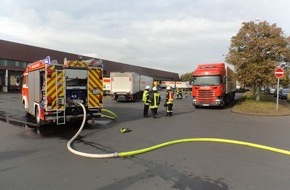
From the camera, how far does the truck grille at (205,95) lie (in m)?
22.1

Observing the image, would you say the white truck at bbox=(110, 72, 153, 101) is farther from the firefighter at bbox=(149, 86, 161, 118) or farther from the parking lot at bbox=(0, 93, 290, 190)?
the parking lot at bbox=(0, 93, 290, 190)

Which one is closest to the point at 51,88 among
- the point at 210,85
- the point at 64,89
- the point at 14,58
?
the point at 64,89

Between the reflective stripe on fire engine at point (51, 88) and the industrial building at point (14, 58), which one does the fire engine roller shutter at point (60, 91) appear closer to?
the reflective stripe on fire engine at point (51, 88)

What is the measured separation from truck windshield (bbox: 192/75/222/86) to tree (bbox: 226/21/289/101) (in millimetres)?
2101

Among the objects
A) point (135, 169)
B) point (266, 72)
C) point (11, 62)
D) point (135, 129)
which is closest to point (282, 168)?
point (135, 169)

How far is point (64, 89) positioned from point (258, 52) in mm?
15980

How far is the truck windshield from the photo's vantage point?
2209 centimetres

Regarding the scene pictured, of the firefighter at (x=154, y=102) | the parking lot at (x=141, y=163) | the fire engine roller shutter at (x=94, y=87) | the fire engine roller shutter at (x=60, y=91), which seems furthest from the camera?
the firefighter at (x=154, y=102)

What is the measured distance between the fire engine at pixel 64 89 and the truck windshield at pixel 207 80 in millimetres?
11533

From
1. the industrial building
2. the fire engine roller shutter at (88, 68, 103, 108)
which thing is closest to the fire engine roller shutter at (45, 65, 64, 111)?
the fire engine roller shutter at (88, 68, 103, 108)

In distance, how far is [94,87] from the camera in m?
12.5

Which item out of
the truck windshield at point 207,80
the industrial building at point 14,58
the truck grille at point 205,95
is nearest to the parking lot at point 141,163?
the truck grille at point 205,95

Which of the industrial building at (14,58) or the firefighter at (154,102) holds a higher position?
the industrial building at (14,58)

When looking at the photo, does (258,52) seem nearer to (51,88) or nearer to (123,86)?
(123,86)
